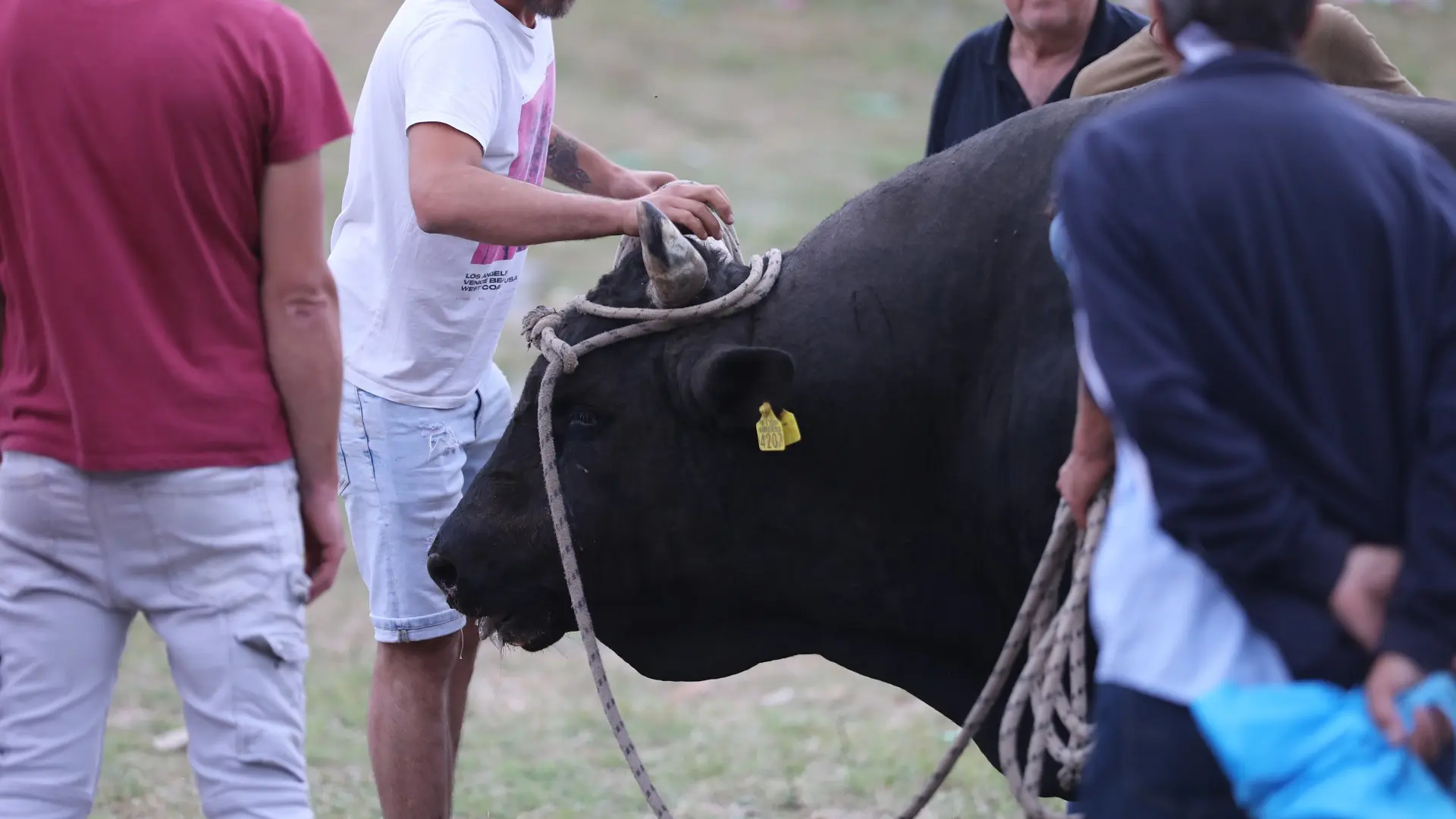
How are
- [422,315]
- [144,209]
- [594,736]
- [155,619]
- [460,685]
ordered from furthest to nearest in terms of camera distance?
[594,736] < [460,685] < [422,315] < [155,619] < [144,209]

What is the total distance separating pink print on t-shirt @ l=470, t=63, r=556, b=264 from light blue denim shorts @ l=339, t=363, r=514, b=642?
39 cm

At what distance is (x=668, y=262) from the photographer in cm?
348

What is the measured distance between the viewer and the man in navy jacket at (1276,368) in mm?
2031

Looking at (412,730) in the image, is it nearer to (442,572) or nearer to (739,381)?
(442,572)

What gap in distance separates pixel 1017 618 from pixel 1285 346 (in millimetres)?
1057

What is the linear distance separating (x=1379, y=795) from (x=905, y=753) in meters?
3.39

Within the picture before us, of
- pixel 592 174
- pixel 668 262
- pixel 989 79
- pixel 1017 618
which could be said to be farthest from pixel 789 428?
pixel 989 79

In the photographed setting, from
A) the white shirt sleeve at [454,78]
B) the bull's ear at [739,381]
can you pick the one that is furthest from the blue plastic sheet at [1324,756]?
the white shirt sleeve at [454,78]

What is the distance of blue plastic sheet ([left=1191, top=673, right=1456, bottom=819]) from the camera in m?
2.01

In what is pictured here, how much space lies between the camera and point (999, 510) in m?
3.27

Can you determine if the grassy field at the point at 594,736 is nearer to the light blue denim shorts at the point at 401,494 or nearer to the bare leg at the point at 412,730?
the bare leg at the point at 412,730

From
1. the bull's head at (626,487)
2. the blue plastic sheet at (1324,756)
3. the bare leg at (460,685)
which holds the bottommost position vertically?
the bare leg at (460,685)

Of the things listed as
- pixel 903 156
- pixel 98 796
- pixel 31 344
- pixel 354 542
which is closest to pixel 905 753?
pixel 354 542

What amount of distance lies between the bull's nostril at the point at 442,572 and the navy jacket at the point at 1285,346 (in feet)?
6.51
